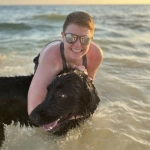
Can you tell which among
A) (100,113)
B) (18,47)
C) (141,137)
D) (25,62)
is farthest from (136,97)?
(18,47)

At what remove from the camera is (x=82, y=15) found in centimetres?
316

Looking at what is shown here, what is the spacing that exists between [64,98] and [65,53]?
64 centimetres

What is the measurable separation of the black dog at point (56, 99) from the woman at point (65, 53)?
0.17 metres

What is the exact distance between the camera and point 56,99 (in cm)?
302

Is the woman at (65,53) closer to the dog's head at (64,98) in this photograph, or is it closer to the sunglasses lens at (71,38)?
the sunglasses lens at (71,38)

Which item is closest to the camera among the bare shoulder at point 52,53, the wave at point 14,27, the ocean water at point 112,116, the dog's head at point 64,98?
the dog's head at point 64,98

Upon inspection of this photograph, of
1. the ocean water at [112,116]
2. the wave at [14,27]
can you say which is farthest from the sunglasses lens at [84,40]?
the wave at [14,27]

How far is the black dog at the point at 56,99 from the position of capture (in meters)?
3.02

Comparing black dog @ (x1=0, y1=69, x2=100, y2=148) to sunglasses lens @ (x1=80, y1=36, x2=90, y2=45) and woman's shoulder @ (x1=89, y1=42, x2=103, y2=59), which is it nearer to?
sunglasses lens @ (x1=80, y1=36, x2=90, y2=45)

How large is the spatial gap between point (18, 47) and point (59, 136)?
598 cm

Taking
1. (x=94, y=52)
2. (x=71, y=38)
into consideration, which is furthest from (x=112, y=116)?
(x=71, y=38)

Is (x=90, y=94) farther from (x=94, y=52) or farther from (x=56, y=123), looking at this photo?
(x=94, y=52)

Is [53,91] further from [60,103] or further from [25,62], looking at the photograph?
[25,62]

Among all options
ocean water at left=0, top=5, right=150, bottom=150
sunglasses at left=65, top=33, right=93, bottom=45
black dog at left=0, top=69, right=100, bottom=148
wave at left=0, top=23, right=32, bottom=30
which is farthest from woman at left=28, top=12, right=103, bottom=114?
wave at left=0, top=23, right=32, bottom=30
